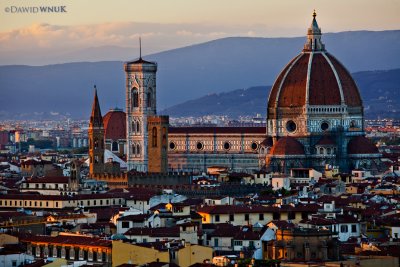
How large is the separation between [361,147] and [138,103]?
18719 millimetres

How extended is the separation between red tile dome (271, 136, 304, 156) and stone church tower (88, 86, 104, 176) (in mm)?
15897

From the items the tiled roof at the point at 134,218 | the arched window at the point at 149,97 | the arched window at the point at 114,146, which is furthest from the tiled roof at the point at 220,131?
the tiled roof at the point at 134,218

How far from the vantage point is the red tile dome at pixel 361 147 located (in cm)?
13350

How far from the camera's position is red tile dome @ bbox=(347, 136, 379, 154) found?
134m

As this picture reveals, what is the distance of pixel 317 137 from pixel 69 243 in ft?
256

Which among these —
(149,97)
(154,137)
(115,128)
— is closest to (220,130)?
(149,97)

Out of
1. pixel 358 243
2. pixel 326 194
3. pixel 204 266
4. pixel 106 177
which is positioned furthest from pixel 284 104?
pixel 204 266

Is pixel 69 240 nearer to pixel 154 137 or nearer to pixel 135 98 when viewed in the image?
pixel 154 137

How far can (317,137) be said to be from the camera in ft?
452

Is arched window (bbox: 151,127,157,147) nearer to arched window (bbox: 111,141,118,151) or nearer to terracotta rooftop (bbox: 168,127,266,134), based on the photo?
terracotta rooftop (bbox: 168,127,266,134)

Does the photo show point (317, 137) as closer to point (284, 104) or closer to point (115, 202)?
point (284, 104)

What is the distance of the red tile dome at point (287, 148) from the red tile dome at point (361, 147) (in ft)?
11.6

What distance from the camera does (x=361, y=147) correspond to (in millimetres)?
134250

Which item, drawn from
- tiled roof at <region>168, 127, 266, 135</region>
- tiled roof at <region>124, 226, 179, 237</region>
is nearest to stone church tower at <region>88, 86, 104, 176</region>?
tiled roof at <region>168, 127, 266, 135</region>
